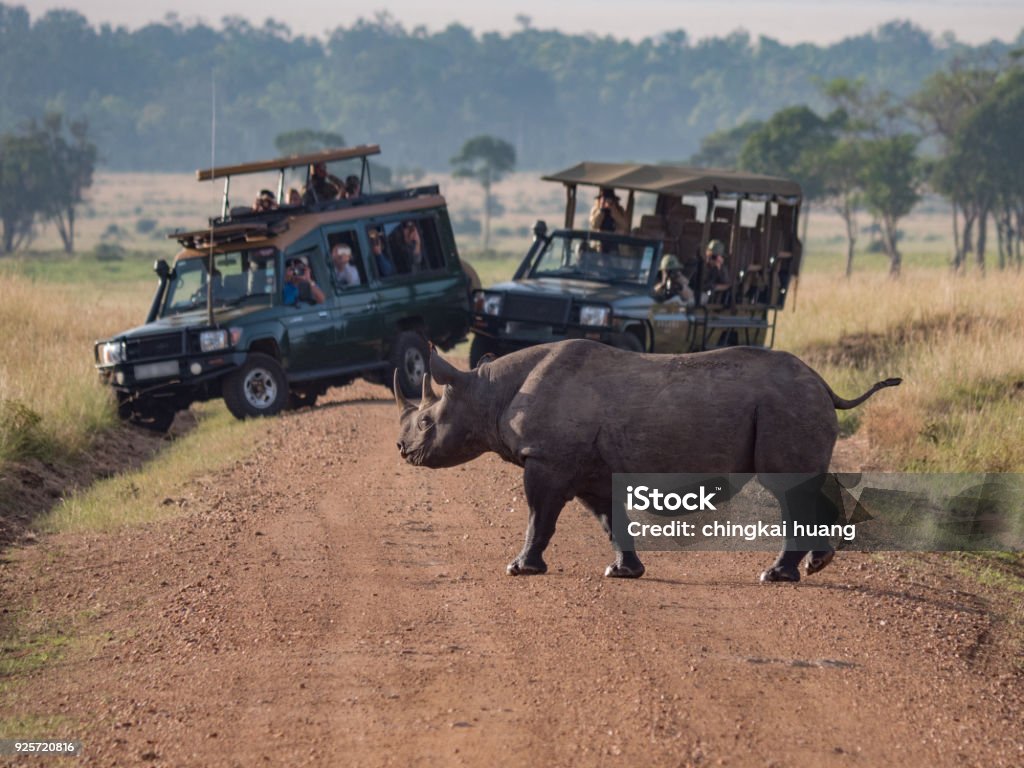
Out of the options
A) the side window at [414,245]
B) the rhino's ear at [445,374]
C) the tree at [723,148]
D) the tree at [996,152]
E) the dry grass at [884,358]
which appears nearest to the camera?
the rhino's ear at [445,374]

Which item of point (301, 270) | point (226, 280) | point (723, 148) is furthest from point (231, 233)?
point (723, 148)

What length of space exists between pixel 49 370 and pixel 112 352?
1.74 m

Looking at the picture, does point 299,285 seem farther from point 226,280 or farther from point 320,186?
point 320,186

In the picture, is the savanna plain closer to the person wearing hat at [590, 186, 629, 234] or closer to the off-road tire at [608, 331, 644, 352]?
Answer: the off-road tire at [608, 331, 644, 352]

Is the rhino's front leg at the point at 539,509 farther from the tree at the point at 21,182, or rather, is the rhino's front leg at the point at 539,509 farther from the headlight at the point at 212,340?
the tree at the point at 21,182

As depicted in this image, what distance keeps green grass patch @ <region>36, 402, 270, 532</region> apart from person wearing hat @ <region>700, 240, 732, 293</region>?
5.22 m

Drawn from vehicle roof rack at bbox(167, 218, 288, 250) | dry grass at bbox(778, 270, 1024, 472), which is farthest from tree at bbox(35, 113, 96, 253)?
vehicle roof rack at bbox(167, 218, 288, 250)

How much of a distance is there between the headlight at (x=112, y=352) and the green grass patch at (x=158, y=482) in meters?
1.06

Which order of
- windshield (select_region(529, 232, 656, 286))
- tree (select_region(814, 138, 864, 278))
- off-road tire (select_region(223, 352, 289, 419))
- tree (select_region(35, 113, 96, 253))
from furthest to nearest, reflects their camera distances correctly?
tree (select_region(35, 113, 96, 253)) < tree (select_region(814, 138, 864, 278)) < windshield (select_region(529, 232, 656, 286)) < off-road tire (select_region(223, 352, 289, 419))

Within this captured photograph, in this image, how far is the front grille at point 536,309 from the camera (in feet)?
51.9

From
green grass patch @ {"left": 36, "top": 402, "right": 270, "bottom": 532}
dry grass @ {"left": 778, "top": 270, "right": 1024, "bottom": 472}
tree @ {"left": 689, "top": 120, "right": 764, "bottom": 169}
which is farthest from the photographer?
tree @ {"left": 689, "top": 120, "right": 764, "bottom": 169}

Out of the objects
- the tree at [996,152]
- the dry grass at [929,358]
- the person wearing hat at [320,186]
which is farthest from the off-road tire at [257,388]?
the tree at [996,152]

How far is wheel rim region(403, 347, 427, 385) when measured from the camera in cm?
1706

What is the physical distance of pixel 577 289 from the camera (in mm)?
16406
